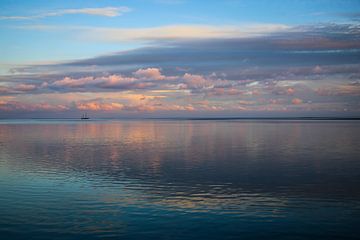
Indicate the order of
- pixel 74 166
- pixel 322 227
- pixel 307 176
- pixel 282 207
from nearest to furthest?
pixel 322 227, pixel 282 207, pixel 307 176, pixel 74 166

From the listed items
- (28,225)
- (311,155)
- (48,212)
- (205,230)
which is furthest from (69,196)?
(311,155)

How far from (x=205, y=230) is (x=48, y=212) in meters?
7.42

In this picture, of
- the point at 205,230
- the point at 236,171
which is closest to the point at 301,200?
the point at 205,230

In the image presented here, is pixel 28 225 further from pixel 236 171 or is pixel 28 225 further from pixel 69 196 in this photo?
pixel 236 171

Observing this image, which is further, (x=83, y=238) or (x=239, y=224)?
(x=239, y=224)

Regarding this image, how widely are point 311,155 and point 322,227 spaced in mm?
25756

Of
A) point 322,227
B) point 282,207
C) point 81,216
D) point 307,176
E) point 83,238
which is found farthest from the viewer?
point 307,176

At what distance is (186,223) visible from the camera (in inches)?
632

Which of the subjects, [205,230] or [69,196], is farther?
[69,196]

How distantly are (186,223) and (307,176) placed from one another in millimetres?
14144

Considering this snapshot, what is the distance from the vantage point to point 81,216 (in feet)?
56.5

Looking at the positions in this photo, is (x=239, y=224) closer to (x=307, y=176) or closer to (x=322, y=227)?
(x=322, y=227)

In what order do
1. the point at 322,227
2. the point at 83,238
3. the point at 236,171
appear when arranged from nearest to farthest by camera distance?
the point at 83,238 → the point at 322,227 → the point at 236,171

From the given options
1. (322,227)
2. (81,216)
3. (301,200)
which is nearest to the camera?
(322,227)
